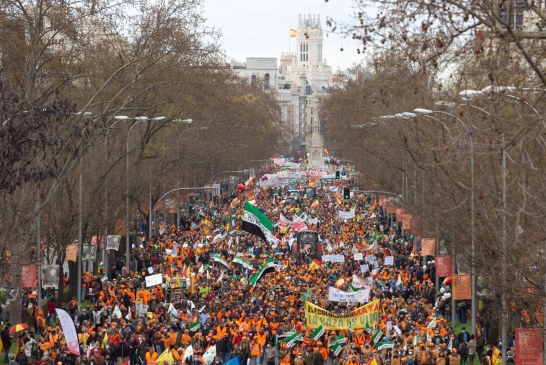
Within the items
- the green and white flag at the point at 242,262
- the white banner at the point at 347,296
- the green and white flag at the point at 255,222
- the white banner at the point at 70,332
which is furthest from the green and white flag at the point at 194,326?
the green and white flag at the point at 255,222

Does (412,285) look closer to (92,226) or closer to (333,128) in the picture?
(92,226)

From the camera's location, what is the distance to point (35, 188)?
37.1 metres

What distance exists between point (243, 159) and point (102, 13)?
261ft

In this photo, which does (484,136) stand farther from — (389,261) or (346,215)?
(346,215)

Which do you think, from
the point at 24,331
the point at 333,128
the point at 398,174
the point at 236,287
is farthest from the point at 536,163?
the point at 333,128

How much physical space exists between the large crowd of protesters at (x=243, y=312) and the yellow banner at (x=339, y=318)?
26 cm

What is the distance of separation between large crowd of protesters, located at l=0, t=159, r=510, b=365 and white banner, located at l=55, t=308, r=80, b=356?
0.99 ft

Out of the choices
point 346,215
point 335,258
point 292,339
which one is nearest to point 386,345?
point 292,339

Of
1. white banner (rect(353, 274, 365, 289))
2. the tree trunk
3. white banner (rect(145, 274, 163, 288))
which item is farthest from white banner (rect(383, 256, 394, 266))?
the tree trunk

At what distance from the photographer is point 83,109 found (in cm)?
3600

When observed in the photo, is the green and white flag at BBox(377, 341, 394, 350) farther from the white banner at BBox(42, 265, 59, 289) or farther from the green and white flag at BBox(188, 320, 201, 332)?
the white banner at BBox(42, 265, 59, 289)

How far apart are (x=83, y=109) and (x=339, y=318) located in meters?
7.37

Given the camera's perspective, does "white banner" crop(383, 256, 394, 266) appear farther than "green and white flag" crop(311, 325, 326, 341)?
Yes

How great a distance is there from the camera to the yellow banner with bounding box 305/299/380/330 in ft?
117
